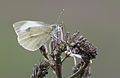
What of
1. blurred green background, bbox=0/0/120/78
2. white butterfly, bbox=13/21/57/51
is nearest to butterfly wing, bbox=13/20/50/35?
white butterfly, bbox=13/21/57/51

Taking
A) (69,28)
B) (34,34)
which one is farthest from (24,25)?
(69,28)

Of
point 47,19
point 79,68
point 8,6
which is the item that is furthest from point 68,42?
point 8,6

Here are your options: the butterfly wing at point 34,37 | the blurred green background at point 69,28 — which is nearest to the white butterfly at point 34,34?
the butterfly wing at point 34,37

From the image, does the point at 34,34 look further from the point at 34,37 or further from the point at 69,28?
the point at 69,28

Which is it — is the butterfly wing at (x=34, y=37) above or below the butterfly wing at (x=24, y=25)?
below

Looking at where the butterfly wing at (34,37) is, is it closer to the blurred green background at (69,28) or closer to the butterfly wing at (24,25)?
the butterfly wing at (24,25)

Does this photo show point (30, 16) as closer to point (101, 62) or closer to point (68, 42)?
point (101, 62)

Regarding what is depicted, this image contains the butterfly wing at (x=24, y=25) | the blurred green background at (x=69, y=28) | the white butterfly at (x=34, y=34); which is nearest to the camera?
the white butterfly at (x=34, y=34)
